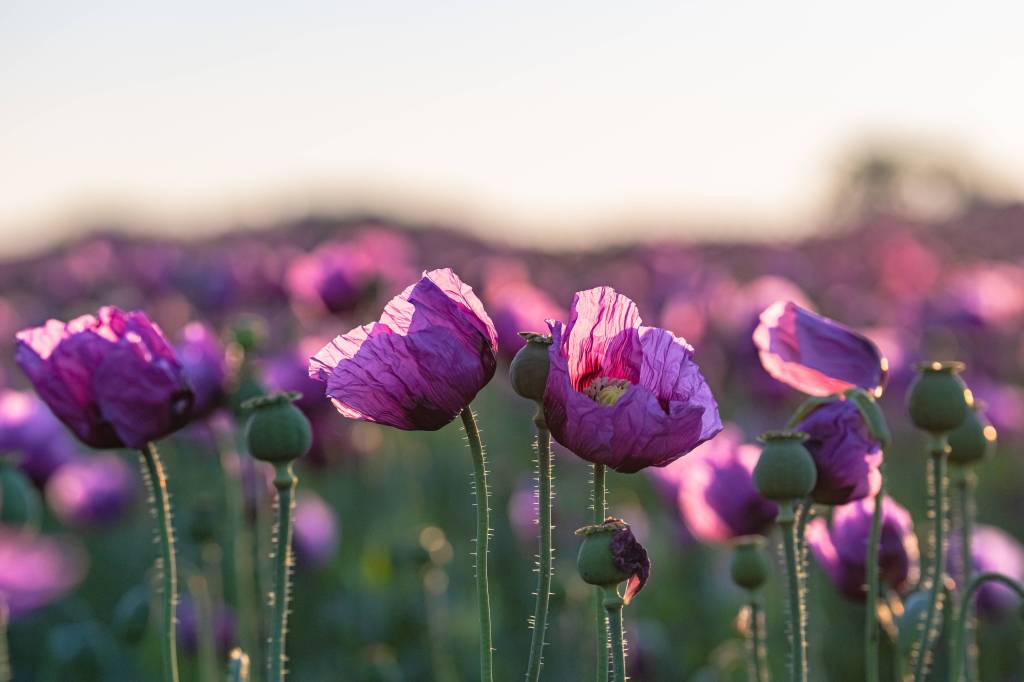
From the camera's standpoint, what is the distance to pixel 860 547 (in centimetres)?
185

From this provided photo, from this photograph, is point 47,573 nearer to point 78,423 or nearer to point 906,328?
point 78,423

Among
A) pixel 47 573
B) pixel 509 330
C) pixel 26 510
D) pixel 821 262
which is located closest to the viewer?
pixel 26 510

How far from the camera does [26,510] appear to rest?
225 cm

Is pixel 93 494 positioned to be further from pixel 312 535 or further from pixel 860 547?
pixel 860 547

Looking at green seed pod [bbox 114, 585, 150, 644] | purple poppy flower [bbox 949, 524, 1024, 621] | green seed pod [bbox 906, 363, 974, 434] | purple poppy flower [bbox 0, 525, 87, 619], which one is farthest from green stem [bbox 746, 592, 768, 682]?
purple poppy flower [bbox 0, 525, 87, 619]

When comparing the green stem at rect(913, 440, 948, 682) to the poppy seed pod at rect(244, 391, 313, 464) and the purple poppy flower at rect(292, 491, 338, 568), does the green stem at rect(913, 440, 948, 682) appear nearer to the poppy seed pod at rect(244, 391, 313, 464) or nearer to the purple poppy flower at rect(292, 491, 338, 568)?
the poppy seed pod at rect(244, 391, 313, 464)

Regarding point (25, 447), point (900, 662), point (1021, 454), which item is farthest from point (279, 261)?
point (900, 662)

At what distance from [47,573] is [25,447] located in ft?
1.26

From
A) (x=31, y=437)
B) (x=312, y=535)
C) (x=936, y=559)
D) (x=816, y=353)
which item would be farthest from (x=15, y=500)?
(x=936, y=559)

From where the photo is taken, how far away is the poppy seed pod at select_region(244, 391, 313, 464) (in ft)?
4.60

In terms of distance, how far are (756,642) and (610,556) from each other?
533mm

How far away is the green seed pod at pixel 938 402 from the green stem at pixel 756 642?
0.38 metres

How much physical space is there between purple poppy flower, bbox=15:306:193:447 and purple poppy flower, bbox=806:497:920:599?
3.14 feet

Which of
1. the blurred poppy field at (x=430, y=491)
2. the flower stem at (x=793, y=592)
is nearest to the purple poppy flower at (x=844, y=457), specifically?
the blurred poppy field at (x=430, y=491)
